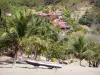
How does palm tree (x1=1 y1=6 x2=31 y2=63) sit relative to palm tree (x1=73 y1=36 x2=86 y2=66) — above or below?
above

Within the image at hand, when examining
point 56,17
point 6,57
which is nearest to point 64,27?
point 56,17

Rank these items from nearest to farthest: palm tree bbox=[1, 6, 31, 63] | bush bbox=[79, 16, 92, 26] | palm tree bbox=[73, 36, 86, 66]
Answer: palm tree bbox=[1, 6, 31, 63] → palm tree bbox=[73, 36, 86, 66] → bush bbox=[79, 16, 92, 26]

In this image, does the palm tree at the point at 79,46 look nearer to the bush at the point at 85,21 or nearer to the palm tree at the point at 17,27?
the palm tree at the point at 17,27

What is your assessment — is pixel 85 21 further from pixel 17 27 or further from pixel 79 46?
pixel 17 27

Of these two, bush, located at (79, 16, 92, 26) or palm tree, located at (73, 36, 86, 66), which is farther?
bush, located at (79, 16, 92, 26)

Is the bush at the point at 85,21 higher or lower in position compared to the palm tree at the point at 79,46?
higher

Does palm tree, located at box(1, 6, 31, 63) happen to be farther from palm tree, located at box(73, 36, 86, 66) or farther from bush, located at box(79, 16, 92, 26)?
bush, located at box(79, 16, 92, 26)

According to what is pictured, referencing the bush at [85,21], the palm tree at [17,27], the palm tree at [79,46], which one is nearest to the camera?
the palm tree at [17,27]

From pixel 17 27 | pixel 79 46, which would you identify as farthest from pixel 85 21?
pixel 17 27

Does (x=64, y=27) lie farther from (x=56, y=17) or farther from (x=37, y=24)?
(x=37, y=24)

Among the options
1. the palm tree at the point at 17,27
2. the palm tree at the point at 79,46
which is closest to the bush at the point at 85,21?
the palm tree at the point at 79,46

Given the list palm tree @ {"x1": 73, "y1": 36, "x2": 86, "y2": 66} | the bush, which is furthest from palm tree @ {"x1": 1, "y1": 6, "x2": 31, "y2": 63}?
the bush
